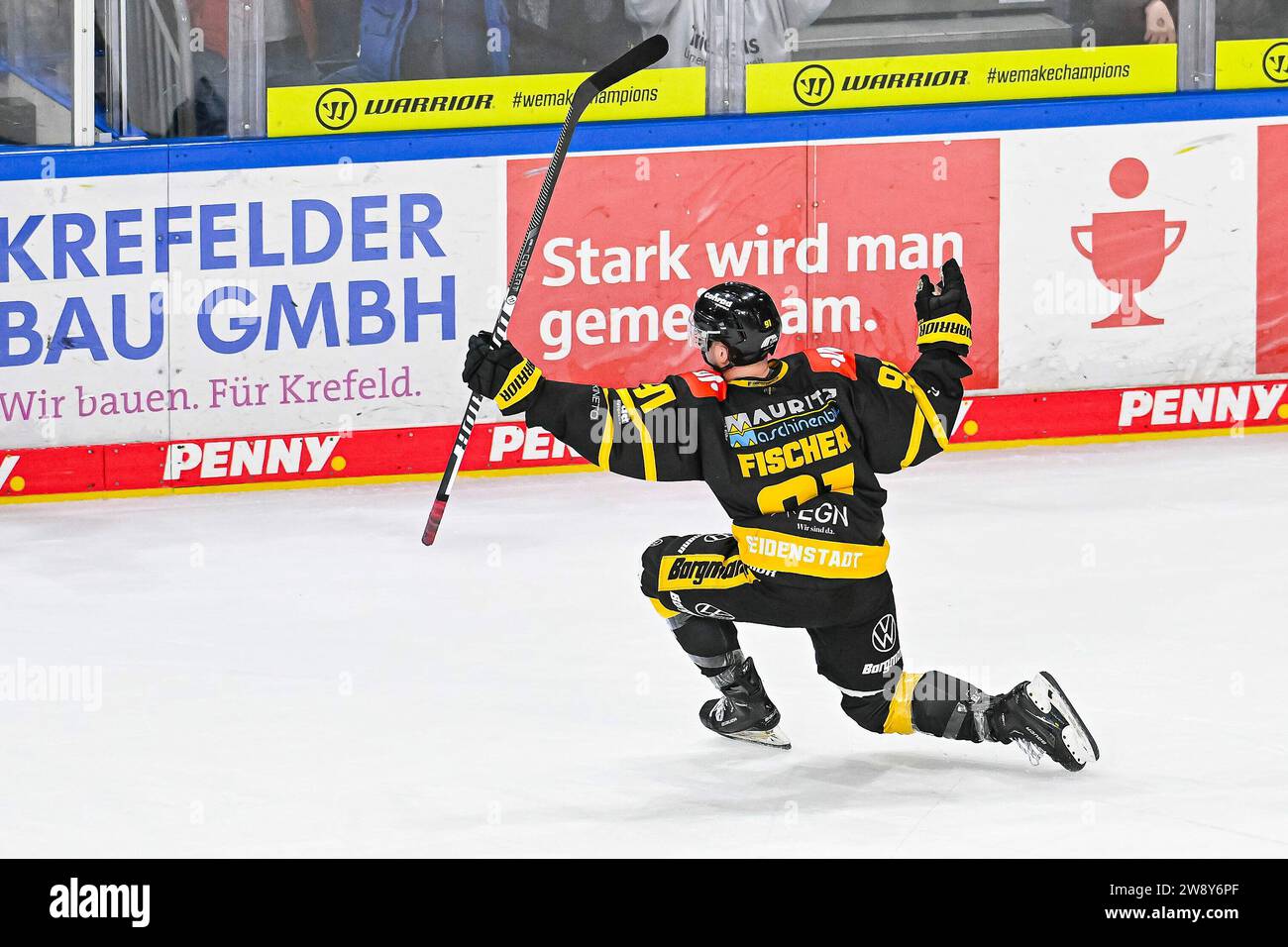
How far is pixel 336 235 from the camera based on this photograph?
766 cm

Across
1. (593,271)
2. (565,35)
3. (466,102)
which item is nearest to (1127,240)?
(593,271)

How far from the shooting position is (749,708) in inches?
180

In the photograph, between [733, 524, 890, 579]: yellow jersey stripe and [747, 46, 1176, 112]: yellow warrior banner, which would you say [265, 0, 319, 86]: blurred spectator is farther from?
[733, 524, 890, 579]: yellow jersey stripe

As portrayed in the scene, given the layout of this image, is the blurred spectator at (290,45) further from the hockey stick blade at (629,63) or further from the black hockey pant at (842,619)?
the black hockey pant at (842,619)

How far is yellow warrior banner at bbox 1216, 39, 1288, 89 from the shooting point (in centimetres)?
812

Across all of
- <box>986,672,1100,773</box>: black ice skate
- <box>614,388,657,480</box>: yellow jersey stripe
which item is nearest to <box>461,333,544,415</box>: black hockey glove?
<box>614,388,657,480</box>: yellow jersey stripe

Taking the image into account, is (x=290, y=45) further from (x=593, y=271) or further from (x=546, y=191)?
(x=546, y=191)

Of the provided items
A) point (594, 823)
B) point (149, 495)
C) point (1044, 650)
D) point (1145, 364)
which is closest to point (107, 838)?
point (594, 823)

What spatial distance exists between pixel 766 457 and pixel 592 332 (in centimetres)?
372

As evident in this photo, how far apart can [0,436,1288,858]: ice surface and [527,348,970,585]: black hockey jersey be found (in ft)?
1.72

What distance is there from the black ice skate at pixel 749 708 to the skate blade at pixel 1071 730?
65 cm

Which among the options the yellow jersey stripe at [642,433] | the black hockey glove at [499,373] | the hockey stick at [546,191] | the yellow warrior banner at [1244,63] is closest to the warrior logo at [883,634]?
the yellow jersey stripe at [642,433]

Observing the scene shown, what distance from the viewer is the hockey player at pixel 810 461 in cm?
421
